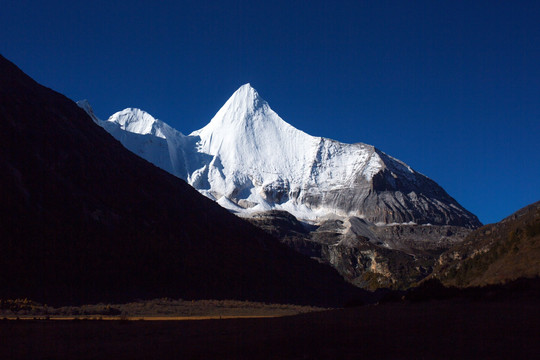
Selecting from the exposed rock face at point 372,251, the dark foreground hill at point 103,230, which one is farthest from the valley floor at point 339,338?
the exposed rock face at point 372,251

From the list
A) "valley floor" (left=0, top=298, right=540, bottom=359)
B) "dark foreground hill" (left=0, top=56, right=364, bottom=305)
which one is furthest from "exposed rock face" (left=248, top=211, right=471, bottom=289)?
"valley floor" (left=0, top=298, right=540, bottom=359)

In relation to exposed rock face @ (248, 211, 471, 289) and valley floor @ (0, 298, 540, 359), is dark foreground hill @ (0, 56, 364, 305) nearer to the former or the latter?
valley floor @ (0, 298, 540, 359)

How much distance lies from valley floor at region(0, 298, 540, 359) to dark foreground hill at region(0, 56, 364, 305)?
27.2m

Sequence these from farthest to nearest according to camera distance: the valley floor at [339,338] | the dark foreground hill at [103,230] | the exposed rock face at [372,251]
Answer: the exposed rock face at [372,251]
the dark foreground hill at [103,230]
the valley floor at [339,338]

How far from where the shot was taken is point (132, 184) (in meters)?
71.9

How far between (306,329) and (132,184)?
188 ft

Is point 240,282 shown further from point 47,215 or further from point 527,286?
point 527,286

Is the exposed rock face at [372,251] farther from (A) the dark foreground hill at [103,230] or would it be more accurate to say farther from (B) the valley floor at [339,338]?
(B) the valley floor at [339,338]

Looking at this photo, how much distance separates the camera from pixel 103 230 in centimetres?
5856

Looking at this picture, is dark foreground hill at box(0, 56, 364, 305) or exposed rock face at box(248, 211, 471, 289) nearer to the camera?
dark foreground hill at box(0, 56, 364, 305)

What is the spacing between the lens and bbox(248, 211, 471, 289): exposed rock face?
13900 centimetres

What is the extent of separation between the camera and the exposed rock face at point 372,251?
139 metres

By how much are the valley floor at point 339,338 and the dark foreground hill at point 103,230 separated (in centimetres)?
2719

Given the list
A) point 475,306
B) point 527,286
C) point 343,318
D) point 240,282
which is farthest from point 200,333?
point 240,282
